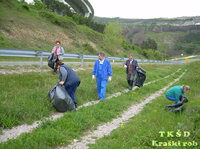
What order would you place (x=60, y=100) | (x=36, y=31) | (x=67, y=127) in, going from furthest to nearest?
1. (x=36, y=31)
2. (x=60, y=100)
3. (x=67, y=127)

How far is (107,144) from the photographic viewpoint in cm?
399

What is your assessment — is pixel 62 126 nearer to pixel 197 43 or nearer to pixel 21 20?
pixel 21 20

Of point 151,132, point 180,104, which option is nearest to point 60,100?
point 151,132

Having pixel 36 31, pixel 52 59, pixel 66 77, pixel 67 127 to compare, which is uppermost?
pixel 36 31

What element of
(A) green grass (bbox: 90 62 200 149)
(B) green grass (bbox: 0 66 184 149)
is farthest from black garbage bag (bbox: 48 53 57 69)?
(A) green grass (bbox: 90 62 200 149)

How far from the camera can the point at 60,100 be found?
5898mm

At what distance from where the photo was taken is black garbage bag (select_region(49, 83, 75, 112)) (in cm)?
592

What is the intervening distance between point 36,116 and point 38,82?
269 cm

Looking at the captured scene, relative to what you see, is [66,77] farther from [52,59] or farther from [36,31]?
[36,31]

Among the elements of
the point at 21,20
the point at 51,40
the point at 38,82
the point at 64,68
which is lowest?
the point at 38,82

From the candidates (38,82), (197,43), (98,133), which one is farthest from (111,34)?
(197,43)

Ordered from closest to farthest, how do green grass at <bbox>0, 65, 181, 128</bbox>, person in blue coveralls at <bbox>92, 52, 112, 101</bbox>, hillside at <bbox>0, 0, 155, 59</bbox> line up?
green grass at <bbox>0, 65, 181, 128</bbox> → person in blue coveralls at <bbox>92, 52, 112, 101</bbox> → hillside at <bbox>0, 0, 155, 59</bbox>

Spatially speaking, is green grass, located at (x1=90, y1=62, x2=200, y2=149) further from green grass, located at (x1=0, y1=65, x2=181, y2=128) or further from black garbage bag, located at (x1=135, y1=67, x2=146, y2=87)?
black garbage bag, located at (x1=135, y1=67, x2=146, y2=87)

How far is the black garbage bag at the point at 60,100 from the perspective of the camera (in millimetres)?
5918
